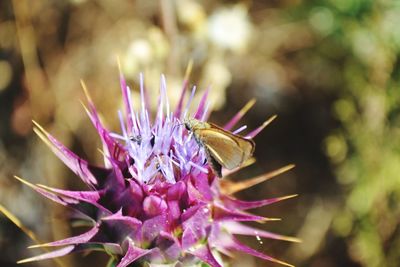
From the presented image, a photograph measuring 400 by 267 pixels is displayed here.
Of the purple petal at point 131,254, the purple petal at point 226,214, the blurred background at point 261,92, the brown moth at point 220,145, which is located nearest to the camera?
the purple petal at point 131,254

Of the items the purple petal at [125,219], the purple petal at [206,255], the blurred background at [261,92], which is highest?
the purple petal at [125,219]

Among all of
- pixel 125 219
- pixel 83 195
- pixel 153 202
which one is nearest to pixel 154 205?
pixel 153 202

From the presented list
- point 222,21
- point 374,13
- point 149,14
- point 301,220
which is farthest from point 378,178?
point 149,14

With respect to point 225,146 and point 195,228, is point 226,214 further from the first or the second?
point 225,146

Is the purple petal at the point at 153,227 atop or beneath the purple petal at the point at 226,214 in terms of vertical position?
atop

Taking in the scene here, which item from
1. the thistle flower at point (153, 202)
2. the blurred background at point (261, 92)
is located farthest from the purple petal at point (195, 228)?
the blurred background at point (261, 92)

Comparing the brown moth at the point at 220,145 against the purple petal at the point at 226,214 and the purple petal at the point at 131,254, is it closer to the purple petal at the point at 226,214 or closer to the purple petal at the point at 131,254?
the purple petal at the point at 226,214

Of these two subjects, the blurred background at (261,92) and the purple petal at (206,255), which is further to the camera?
the blurred background at (261,92)
